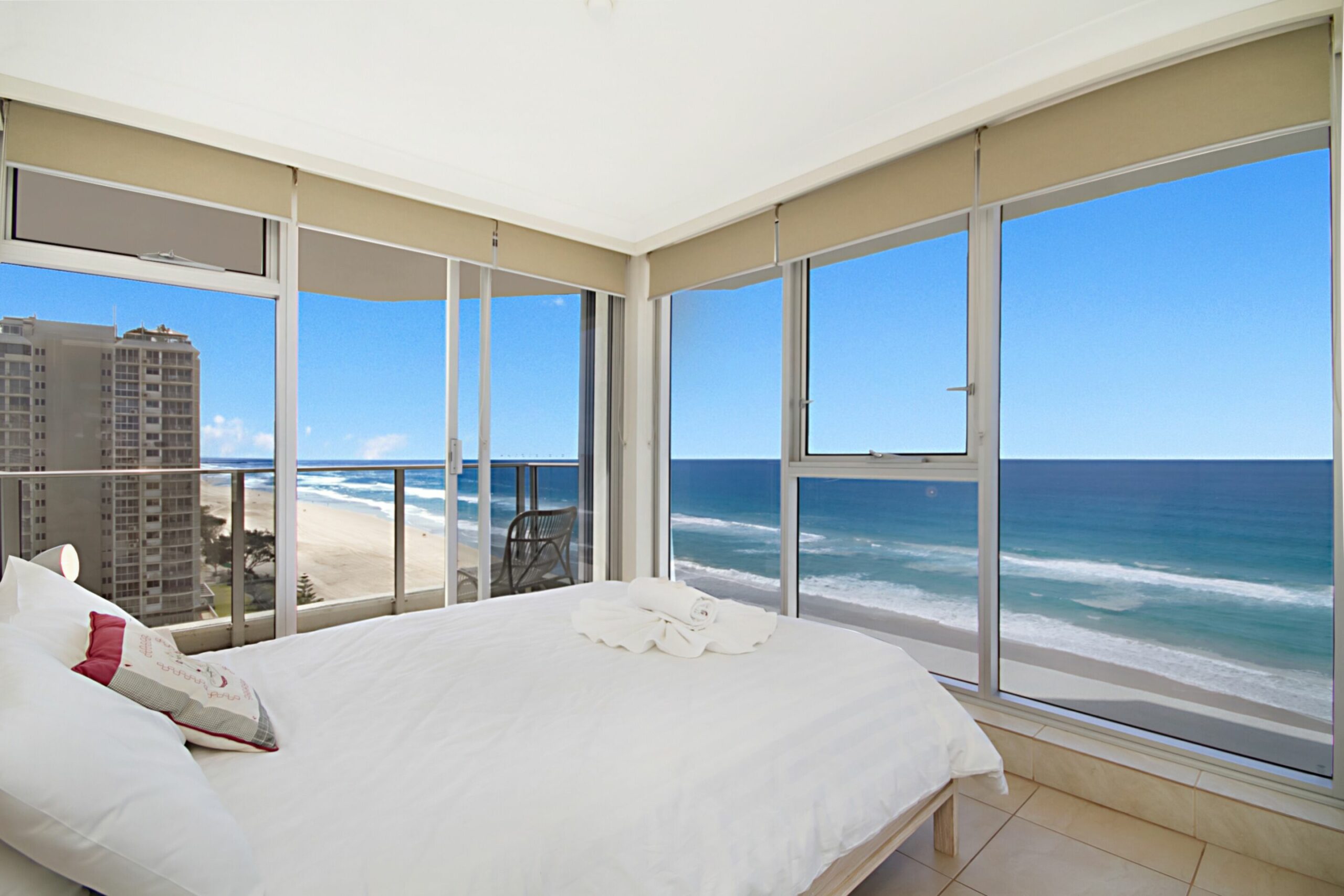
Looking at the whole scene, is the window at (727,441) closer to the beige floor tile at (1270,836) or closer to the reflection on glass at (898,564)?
the reflection on glass at (898,564)

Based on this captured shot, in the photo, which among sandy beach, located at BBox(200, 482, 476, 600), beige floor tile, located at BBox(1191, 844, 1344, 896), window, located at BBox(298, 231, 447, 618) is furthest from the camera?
window, located at BBox(298, 231, 447, 618)

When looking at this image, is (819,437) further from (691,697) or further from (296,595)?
(296,595)

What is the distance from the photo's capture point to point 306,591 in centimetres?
347

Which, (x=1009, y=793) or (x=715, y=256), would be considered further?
(x=715, y=256)

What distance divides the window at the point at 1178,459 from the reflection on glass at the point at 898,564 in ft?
0.83

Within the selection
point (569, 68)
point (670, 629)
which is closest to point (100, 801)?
point (670, 629)

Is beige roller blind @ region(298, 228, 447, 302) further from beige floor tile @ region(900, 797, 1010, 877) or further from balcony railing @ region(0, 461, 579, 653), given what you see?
beige floor tile @ region(900, 797, 1010, 877)

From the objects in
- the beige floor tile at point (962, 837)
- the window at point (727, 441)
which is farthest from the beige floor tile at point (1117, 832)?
the window at point (727, 441)

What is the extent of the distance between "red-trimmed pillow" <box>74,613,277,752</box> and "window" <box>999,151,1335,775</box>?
2689 mm

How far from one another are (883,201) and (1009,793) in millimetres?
2573

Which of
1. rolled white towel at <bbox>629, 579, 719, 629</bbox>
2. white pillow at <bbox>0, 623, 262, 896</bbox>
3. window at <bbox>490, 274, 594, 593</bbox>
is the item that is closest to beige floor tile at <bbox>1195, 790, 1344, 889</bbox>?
rolled white towel at <bbox>629, 579, 719, 629</bbox>

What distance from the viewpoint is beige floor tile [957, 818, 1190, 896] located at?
1851 mm

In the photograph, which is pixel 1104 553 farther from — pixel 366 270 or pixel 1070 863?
pixel 366 270

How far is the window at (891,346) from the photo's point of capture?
3004 mm
